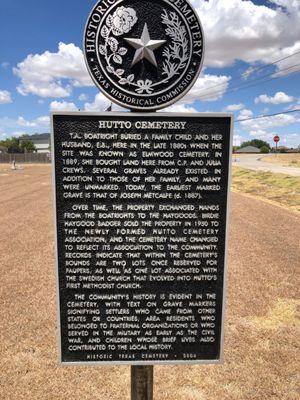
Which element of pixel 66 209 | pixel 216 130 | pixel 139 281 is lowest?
pixel 139 281

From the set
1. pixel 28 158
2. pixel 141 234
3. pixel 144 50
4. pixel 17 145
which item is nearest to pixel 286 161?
pixel 28 158

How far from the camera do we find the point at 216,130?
3186mm

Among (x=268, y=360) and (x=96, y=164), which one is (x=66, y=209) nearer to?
(x=96, y=164)

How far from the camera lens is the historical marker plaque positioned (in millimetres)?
3143

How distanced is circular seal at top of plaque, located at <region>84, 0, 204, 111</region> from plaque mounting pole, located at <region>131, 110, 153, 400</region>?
99.3 inches

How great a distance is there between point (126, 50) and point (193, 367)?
4296 mm

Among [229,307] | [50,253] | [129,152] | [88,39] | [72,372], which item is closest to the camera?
[88,39]

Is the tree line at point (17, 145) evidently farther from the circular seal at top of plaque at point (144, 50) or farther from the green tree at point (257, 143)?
the circular seal at top of plaque at point (144, 50)

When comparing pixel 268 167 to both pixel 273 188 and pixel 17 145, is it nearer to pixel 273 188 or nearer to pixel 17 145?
pixel 273 188

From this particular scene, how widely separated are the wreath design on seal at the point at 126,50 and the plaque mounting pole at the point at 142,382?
265 cm

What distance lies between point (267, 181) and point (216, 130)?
2565cm

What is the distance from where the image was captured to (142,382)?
360 cm

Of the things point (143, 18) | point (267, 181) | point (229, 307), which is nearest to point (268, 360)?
point (229, 307)

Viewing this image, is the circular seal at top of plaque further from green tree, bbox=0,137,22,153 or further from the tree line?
green tree, bbox=0,137,22,153
